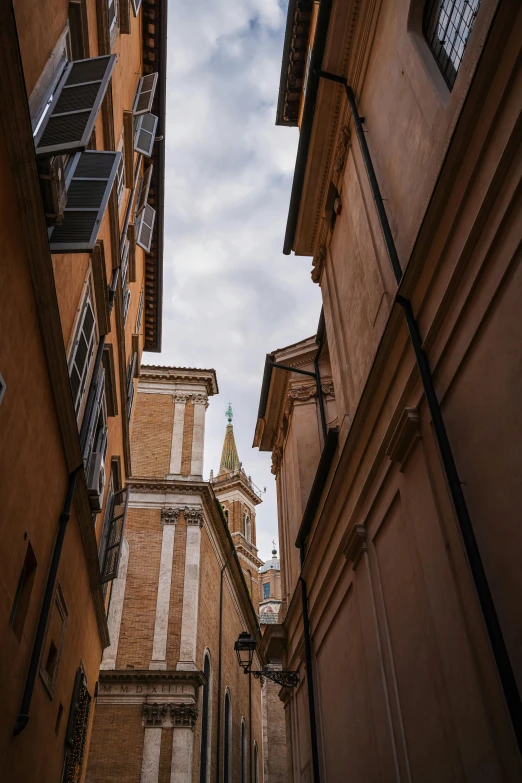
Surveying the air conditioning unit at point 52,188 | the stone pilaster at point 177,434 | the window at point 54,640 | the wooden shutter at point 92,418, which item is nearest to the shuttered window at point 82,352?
the wooden shutter at point 92,418

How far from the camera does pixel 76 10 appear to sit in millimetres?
7352

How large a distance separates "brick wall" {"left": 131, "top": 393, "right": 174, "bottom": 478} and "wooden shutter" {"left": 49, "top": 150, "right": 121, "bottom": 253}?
19514mm

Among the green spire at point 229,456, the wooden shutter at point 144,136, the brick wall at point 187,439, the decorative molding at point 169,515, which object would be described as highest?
the green spire at point 229,456

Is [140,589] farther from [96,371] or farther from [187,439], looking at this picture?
[96,371]

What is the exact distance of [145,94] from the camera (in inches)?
490

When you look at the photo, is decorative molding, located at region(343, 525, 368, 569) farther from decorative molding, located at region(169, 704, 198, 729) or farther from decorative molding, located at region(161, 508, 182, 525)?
decorative molding, located at region(161, 508, 182, 525)

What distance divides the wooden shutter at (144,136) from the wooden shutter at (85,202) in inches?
189

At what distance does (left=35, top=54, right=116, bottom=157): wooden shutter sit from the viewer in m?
5.90

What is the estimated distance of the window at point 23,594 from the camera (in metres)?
6.28

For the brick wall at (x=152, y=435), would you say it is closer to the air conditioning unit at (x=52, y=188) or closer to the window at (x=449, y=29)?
the air conditioning unit at (x=52, y=188)

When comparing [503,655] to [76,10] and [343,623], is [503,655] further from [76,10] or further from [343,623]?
[76,10]

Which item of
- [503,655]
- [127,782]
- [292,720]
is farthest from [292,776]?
A: [503,655]

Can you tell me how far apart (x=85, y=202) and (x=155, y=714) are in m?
17.5

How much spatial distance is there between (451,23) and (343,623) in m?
7.16
